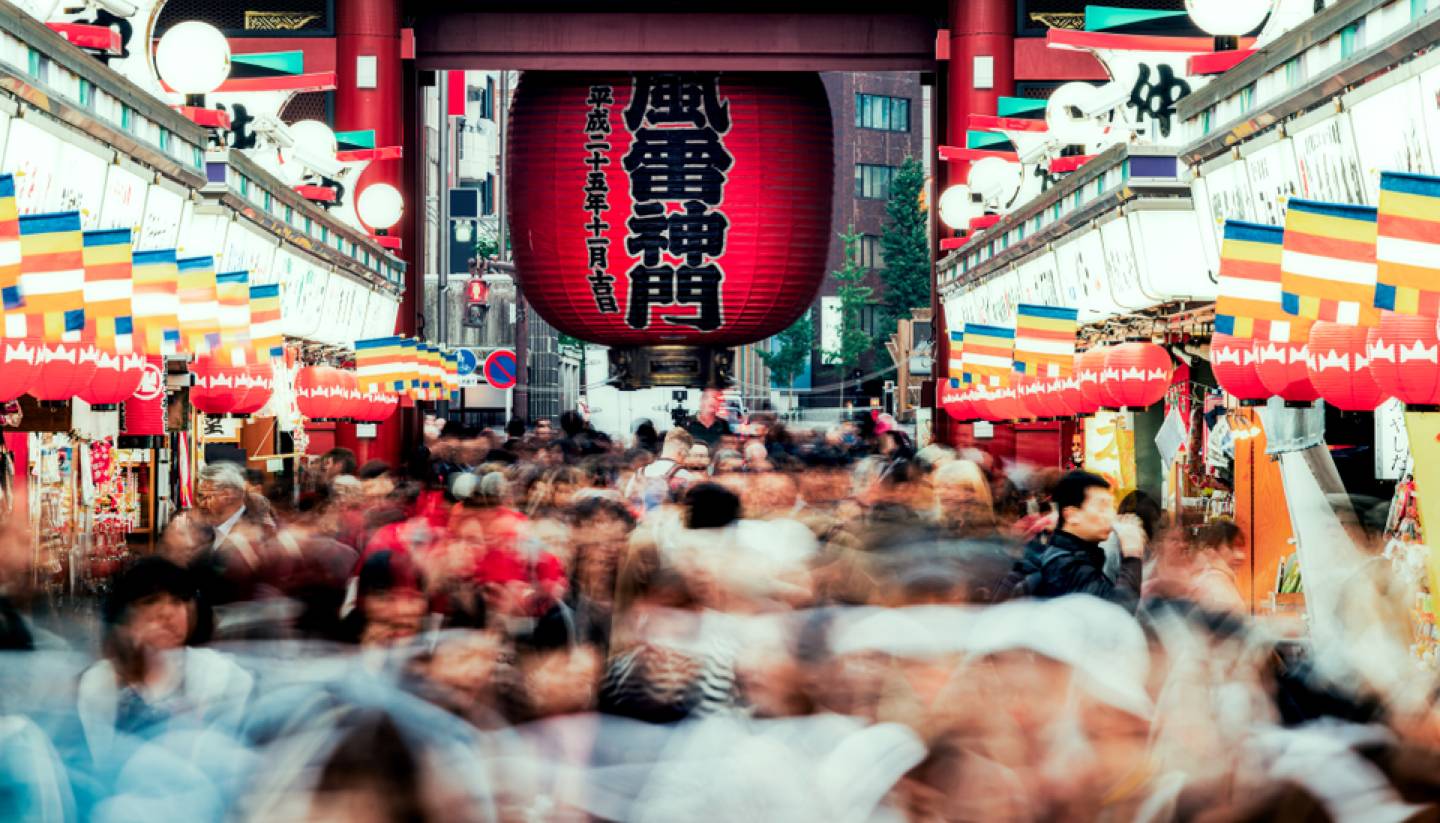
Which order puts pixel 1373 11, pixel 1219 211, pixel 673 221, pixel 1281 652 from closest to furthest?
pixel 1281 652 < pixel 1373 11 < pixel 1219 211 < pixel 673 221

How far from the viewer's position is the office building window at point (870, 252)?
61.9 m

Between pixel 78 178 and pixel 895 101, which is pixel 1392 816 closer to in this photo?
pixel 78 178

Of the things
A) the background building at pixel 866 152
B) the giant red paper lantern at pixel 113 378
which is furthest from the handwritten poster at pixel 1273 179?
the background building at pixel 866 152

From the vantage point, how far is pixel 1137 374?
11172mm

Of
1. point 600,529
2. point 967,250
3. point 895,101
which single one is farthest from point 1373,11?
point 895,101

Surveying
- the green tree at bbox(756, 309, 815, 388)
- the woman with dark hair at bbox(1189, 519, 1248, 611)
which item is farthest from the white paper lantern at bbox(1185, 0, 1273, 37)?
the green tree at bbox(756, 309, 815, 388)

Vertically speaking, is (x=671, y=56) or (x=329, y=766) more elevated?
(x=671, y=56)

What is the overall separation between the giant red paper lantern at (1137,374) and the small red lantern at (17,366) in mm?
6841

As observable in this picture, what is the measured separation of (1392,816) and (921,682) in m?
1.20

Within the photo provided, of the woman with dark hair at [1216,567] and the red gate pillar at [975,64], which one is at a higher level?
the red gate pillar at [975,64]

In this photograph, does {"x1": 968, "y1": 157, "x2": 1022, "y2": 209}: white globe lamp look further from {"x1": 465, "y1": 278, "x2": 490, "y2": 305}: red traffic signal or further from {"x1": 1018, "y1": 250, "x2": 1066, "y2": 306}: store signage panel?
{"x1": 465, "y1": 278, "x2": 490, "y2": 305}: red traffic signal

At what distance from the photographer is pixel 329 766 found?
3.75 metres

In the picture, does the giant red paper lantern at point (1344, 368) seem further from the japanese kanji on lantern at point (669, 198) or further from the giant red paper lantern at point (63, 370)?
the japanese kanji on lantern at point (669, 198)

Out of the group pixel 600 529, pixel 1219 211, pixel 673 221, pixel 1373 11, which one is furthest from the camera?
pixel 673 221
